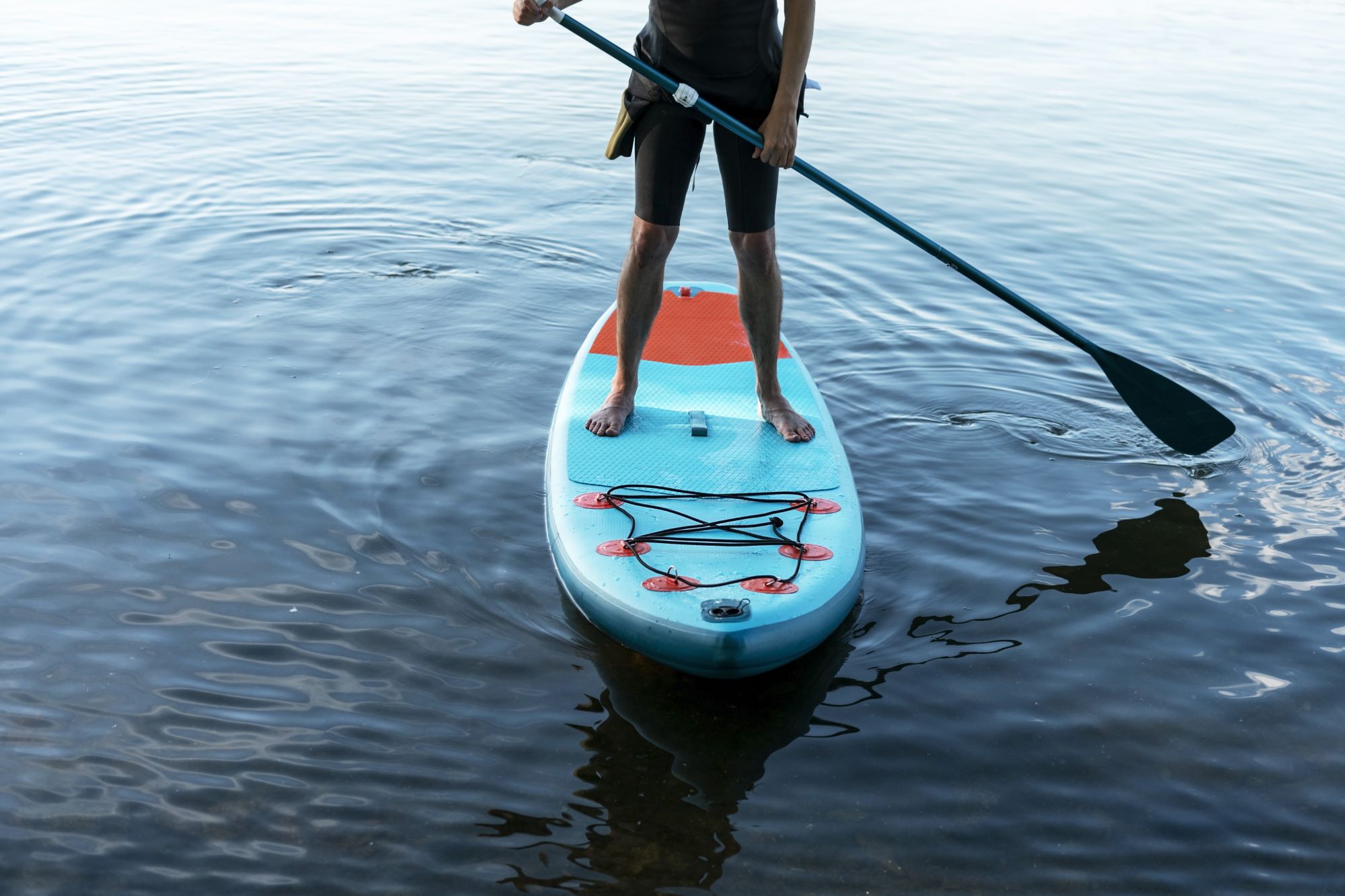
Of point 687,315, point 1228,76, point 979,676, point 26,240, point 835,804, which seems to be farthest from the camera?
point 1228,76

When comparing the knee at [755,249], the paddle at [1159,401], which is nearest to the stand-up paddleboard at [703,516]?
the knee at [755,249]

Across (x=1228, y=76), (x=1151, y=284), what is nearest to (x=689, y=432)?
(x=1151, y=284)

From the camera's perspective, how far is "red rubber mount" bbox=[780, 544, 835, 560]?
3.40m

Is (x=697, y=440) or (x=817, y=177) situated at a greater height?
(x=817, y=177)

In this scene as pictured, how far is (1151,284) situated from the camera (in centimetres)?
658

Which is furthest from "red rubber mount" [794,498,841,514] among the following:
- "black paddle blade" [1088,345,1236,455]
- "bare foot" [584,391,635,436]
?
"black paddle blade" [1088,345,1236,455]

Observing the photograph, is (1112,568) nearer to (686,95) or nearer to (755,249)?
(755,249)

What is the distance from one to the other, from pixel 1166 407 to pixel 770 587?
2271mm

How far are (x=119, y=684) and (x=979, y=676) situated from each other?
8.19ft

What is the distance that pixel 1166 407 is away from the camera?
4.58m

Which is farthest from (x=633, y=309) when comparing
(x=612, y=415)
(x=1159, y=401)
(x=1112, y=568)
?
(x=1159, y=401)

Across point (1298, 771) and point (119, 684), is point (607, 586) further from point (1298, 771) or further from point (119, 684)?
point (1298, 771)

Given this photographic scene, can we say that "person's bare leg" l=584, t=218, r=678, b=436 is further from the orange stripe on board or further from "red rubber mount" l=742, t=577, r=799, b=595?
"red rubber mount" l=742, t=577, r=799, b=595

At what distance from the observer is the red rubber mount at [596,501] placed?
3654mm
